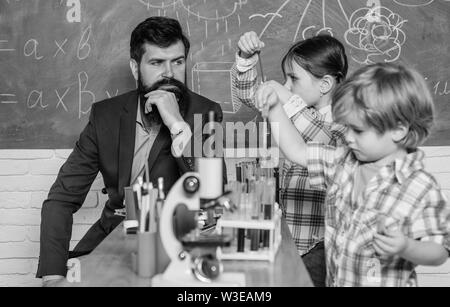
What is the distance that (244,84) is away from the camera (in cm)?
226

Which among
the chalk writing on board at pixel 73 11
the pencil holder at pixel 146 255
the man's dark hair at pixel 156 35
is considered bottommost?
the pencil holder at pixel 146 255

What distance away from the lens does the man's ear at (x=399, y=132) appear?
1584 millimetres

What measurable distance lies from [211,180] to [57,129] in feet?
A: 5.90

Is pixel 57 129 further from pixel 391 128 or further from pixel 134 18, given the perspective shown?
pixel 391 128

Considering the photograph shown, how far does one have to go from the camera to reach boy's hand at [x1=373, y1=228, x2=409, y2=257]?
1361 mm

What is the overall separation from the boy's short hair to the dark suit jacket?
0.87m

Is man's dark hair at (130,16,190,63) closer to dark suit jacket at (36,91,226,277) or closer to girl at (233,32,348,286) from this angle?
dark suit jacket at (36,91,226,277)

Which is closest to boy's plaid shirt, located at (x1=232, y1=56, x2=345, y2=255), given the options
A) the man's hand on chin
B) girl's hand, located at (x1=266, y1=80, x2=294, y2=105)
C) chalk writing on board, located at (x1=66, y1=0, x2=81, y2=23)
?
girl's hand, located at (x1=266, y1=80, x2=294, y2=105)

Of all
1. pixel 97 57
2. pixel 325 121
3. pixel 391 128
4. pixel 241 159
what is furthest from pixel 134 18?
pixel 391 128

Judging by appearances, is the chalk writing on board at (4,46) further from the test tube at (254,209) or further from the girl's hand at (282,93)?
the test tube at (254,209)

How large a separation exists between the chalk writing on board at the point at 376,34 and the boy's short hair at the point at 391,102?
1256 millimetres

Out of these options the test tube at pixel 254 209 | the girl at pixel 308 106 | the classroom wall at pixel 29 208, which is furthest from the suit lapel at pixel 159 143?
the test tube at pixel 254 209

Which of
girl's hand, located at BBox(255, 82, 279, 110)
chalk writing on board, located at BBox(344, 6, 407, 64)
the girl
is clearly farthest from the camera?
chalk writing on board, located at BBox(344, 6, 407, 64)

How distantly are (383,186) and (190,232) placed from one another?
55 cm
